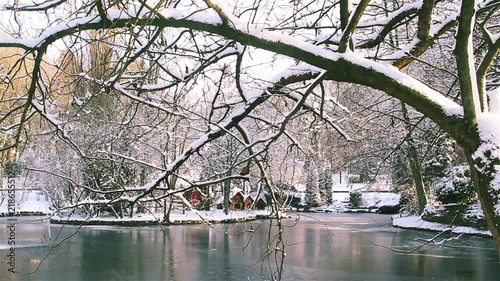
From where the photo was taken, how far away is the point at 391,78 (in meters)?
2.77

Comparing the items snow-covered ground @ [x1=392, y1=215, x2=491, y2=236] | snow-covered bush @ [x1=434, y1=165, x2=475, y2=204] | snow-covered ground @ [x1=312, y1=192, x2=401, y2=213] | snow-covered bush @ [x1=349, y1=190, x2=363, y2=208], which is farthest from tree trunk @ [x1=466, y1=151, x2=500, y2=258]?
snow-covered bush @ [x1=349, y1=190, x2=363, y2=208]

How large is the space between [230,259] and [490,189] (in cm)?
1082

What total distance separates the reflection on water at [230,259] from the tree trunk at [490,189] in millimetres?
5358

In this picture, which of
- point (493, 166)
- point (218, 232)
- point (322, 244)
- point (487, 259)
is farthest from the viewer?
point (218, 232)

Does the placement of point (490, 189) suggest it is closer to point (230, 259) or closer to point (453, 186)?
point (230, 259)

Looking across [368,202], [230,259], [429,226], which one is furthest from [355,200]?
[230,259]

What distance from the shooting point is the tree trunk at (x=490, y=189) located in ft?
8.30

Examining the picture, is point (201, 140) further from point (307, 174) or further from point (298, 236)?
point (307, 174)

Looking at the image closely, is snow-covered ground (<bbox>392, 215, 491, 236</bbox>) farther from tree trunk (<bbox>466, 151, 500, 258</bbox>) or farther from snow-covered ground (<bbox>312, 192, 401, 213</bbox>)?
tree trunk (<bbox>466, 151, 500, 258</bbox>)

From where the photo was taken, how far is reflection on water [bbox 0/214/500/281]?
10734mm

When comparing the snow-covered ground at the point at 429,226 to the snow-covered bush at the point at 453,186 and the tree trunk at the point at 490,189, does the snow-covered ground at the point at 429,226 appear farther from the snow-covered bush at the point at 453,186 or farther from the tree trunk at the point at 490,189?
the tree trunk at the point at 490,189

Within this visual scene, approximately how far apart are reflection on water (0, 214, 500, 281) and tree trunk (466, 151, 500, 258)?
5.36 meters

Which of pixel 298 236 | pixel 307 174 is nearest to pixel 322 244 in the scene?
pixel 298 236

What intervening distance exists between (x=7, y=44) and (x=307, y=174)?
31746 millimetres
